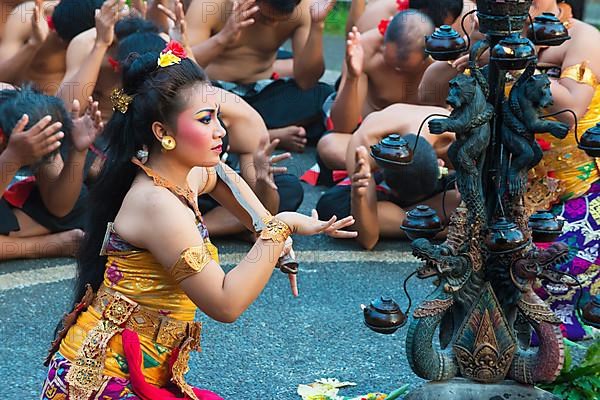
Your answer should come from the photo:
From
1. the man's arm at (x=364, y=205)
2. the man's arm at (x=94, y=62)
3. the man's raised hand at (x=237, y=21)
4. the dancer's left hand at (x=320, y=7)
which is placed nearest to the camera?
the man's arm at (x=364, y=205)

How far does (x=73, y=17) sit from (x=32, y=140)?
61.2 inches

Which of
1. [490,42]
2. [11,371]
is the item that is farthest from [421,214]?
[11,371]

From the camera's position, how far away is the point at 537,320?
235 centimetres

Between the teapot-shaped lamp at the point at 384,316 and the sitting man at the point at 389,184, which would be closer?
the teapot-shaped lamp at the point at 384,316

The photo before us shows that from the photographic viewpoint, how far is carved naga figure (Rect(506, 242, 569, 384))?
229cm

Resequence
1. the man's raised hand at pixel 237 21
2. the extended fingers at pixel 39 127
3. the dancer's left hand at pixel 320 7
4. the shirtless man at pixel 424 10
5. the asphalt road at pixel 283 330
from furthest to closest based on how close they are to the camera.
→ the dancer's left hand at pixel 320 7 → the man's raised hand at pixel 237 21 → the shirtless man at pixel 424 10 → the extended fingers at pixel 39 127 → the asphalt road at pixel 283 330

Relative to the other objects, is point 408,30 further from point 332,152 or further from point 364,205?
point 364,205

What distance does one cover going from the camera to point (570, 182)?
319 centimetres

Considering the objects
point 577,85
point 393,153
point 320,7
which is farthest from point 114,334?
point 320,7

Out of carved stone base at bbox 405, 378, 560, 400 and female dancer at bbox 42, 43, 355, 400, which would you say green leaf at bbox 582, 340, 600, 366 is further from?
female dancer at bbox 42, 43, 355, 400

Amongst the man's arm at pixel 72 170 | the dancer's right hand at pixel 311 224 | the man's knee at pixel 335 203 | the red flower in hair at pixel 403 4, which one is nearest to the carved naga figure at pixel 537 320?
the dancer's right hand at pixel 311 224

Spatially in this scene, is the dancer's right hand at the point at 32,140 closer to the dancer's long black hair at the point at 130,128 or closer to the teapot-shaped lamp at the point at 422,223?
the dancer's long black hair at the point at 130,128

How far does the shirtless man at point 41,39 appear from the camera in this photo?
4.95 metres

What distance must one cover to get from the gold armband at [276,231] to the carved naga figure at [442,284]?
32cm
